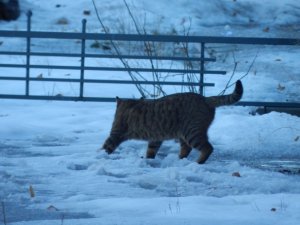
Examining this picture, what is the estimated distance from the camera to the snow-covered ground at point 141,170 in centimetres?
597

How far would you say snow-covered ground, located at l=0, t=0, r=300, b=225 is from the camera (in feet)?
19.6

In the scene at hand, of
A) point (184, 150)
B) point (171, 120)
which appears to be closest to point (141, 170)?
point (171, 120)

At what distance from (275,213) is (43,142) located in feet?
14.4

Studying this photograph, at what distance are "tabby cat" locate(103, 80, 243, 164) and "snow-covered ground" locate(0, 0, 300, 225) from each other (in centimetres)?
22

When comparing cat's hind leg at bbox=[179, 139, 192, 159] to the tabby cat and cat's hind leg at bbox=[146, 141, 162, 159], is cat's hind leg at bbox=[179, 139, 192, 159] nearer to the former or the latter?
the tabby cat

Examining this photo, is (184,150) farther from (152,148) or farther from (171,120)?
(171,120)

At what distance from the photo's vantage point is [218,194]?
678 centimetres

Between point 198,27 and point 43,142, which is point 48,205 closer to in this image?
point 43,142

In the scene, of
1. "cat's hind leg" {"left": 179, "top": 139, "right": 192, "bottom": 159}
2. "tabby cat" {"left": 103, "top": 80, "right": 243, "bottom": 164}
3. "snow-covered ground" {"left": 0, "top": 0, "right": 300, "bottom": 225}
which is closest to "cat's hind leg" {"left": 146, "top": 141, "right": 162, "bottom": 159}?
"tabby cat" {"left": 103, "top": 80, "right": 243, "bottom": 164}

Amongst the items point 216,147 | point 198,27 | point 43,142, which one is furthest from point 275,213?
point 198,27

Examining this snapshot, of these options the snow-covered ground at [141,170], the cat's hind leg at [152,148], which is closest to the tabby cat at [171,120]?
the cat's hind leg at [152,148]

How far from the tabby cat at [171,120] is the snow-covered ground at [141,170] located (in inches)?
8.8

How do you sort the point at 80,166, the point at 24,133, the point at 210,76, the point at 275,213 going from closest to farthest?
the point at 275,213 < the point at 80,166 < the point at 24,133 < the point at 210,76

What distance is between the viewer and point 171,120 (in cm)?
838
